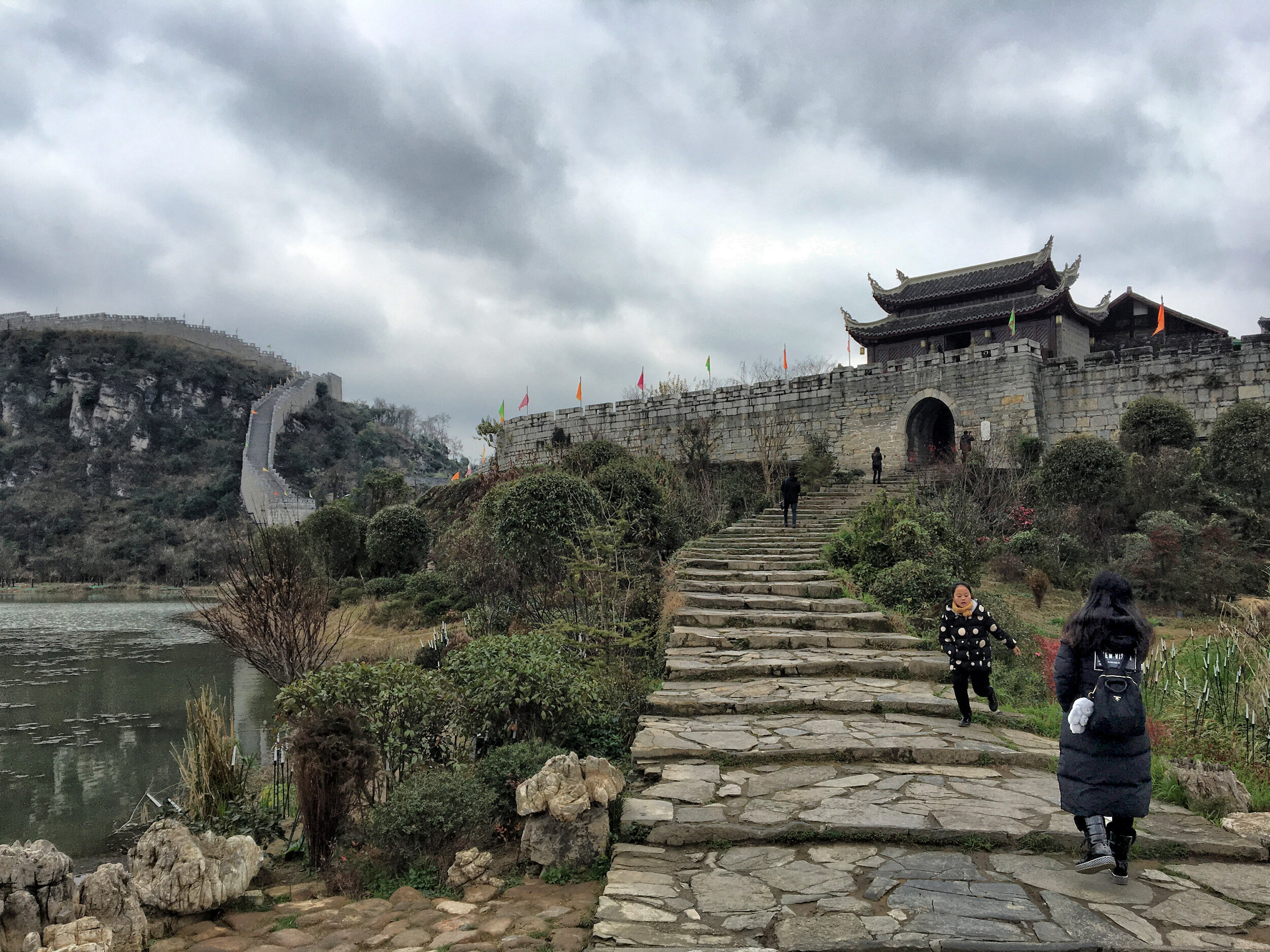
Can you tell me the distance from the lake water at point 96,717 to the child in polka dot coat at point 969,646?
272 inches

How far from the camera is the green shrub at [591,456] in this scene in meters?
14.9

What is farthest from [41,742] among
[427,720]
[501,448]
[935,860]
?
[501,448]

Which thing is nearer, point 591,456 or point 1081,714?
point 1081,714

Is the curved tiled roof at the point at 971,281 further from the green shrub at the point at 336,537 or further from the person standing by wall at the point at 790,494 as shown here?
the green shrub at the point at 336,537

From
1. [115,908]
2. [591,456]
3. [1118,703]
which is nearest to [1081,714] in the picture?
[1118,703]

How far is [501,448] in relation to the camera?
25.2 m

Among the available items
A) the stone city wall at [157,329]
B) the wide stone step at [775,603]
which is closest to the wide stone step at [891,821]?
the wide stone step at [775,603]

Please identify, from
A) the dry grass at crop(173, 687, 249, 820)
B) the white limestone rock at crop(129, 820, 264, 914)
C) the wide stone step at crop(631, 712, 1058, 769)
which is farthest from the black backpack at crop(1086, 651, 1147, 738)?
the dry grass at crop(173, 687, 249, 820)

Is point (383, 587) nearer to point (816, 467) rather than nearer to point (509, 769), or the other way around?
point (816, 467)

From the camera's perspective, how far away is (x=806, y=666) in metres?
6.30

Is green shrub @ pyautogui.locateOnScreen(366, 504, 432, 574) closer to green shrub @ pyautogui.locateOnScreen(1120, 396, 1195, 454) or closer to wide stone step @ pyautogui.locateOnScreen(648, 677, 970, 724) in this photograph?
wide stone step @ pyautogui.locateOnScreen(648, 677, 970, 724)

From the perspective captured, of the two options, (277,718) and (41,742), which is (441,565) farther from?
(277,718)

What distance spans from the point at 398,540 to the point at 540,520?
935 cm

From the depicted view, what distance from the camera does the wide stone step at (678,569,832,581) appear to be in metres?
9.30
